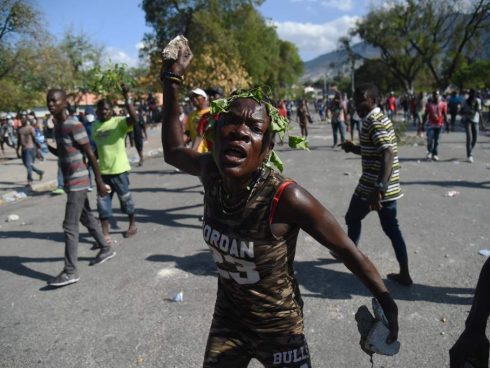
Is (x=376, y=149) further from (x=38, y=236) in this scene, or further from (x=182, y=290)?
(x=38, y=236)

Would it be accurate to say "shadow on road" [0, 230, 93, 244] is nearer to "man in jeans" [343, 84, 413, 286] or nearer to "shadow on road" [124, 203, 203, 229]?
"shadow on road" [124, 203, 203, 229]

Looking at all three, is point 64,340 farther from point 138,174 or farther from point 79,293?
point 138,174

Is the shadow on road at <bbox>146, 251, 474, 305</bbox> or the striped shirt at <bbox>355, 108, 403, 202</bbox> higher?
the striped shirt at <bbox>355, 108, 403, 202</bbox>

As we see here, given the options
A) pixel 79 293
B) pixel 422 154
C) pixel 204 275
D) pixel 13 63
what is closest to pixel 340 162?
pixel 422 154

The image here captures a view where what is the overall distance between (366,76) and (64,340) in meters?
74.3

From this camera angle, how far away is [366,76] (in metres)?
71.3

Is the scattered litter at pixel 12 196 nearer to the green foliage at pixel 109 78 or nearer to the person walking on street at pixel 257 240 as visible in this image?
the green foliage at pixel 109 78

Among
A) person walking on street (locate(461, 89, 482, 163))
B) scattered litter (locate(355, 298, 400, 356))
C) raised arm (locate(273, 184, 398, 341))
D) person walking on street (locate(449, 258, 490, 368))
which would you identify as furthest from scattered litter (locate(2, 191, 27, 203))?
person walking on street (locate(461, 89, 482, 163))

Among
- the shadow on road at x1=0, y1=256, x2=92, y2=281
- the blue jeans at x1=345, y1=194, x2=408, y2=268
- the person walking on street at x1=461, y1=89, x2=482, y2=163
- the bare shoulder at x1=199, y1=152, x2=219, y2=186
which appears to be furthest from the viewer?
the person walking on street at x1=461, y1=89, x2=482, y2=163

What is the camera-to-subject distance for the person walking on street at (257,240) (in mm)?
1763

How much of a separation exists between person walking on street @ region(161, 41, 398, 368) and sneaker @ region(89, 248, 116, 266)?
350cm

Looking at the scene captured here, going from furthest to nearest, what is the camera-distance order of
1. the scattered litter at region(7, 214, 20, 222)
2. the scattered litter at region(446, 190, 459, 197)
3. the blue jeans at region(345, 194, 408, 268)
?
the scattered litter at region(7, 214, 20, 222), the scattered litter at region(446, 190, 459, 197), the blue jeans at region(345, 194, 408, 268)

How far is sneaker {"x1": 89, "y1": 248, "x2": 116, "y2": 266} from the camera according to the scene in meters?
5.19

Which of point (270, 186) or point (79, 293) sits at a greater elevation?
point (270, 186)
